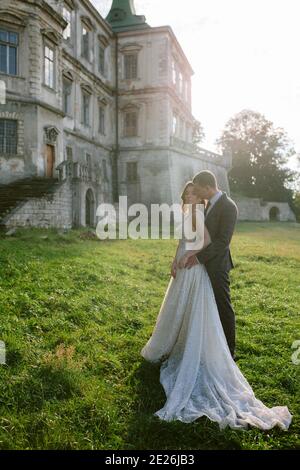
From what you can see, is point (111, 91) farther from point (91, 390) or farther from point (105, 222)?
point (91, 390)

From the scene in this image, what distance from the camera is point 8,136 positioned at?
753 inches

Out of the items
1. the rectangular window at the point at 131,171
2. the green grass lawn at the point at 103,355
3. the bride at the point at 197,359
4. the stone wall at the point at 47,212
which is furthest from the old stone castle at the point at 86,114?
the bride at the point at 197,359

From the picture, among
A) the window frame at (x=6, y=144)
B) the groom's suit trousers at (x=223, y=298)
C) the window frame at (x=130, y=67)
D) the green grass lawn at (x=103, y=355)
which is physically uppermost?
the window frame at (x=130, y=67)

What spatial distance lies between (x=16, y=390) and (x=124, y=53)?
31.8 m

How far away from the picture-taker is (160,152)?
31.2 metres

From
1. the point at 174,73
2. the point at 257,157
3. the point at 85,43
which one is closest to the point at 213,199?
the point at 85,43

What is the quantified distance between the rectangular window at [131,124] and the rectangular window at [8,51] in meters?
13.8

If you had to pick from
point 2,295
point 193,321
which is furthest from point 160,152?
point 193,321

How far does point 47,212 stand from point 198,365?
44.4ft

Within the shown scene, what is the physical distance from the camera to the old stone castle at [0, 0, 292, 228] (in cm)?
1880

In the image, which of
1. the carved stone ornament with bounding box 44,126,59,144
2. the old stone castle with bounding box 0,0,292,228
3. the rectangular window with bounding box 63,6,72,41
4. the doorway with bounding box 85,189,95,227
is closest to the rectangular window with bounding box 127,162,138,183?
the old stone castle with bounding box 0,0,292,228

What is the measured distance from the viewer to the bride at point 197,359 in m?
4.08

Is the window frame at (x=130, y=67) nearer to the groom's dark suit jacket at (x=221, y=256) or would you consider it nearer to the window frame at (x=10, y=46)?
the window frame at (x=10, y=46)

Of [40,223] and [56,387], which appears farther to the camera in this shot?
[40,223]
